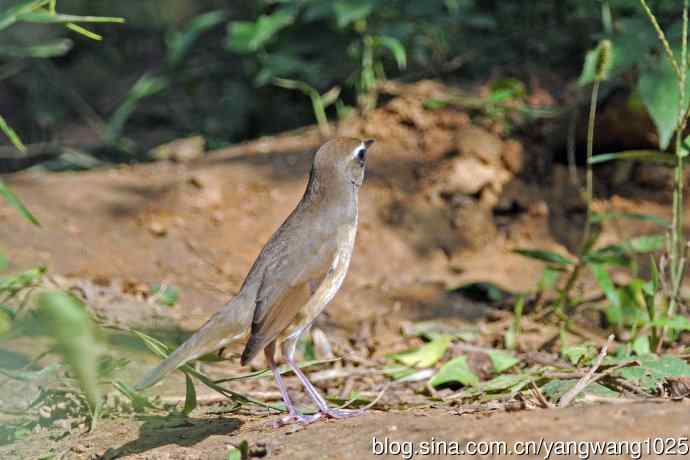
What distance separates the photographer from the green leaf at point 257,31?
7.52 metres

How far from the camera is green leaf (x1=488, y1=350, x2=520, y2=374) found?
4.78 meters

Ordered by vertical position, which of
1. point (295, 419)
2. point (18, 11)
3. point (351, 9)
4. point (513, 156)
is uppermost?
point (18, 11)

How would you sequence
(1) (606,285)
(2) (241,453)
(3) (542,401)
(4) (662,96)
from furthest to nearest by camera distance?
(1) (606,285), (4) (662,96), (3) (542,401), (2) (241,453)

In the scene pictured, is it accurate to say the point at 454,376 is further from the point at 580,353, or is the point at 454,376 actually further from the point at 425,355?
the point at 580,353

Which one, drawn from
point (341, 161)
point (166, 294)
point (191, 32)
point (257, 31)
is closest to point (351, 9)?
point (257, 31)

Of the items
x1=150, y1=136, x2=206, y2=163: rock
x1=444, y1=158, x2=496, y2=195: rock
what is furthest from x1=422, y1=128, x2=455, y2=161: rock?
x1=150, y1=136, x2=206, y2=163: rock

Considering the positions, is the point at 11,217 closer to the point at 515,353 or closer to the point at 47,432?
the point at 47,432

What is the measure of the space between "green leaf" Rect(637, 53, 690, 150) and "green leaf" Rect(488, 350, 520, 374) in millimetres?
1361

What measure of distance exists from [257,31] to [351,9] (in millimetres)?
1000

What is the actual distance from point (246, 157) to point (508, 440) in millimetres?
4966

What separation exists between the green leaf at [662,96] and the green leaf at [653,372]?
1350 mm

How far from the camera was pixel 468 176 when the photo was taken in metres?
6.92

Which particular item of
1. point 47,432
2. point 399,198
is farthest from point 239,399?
point 399,198

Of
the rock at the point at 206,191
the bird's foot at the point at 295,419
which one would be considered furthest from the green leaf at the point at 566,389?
the rock at the point at 206,191
